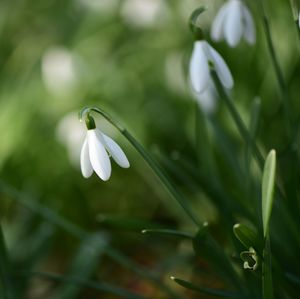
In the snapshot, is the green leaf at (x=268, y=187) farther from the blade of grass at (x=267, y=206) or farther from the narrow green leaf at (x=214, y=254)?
the narrow green leaf at (x=214, y=254)

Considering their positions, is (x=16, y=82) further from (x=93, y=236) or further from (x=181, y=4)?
(x=93, y=236)

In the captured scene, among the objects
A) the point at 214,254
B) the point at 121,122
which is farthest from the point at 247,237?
the point at 121,122

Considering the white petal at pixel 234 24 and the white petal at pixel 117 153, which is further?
the white petal at pixel 234 24

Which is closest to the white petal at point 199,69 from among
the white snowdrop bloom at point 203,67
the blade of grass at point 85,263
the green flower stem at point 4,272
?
the white snowdrop bloom at point 203,67

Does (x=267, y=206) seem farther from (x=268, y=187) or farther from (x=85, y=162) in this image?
(x=85, y=162)

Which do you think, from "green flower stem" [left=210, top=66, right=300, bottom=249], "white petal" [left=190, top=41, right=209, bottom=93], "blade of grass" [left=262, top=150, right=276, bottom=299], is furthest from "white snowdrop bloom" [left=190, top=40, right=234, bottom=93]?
"blade of grass" [left=262, top=150, right=276, bottom=299]

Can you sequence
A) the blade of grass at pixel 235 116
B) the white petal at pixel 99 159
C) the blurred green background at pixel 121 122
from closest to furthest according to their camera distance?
the white petal at pixel 99 159
the blade of grass at pixel 235 116
the blurred green background at pixel 121 122

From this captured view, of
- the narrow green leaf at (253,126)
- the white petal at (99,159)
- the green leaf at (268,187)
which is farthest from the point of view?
the narrow green leaf at (253,126)
